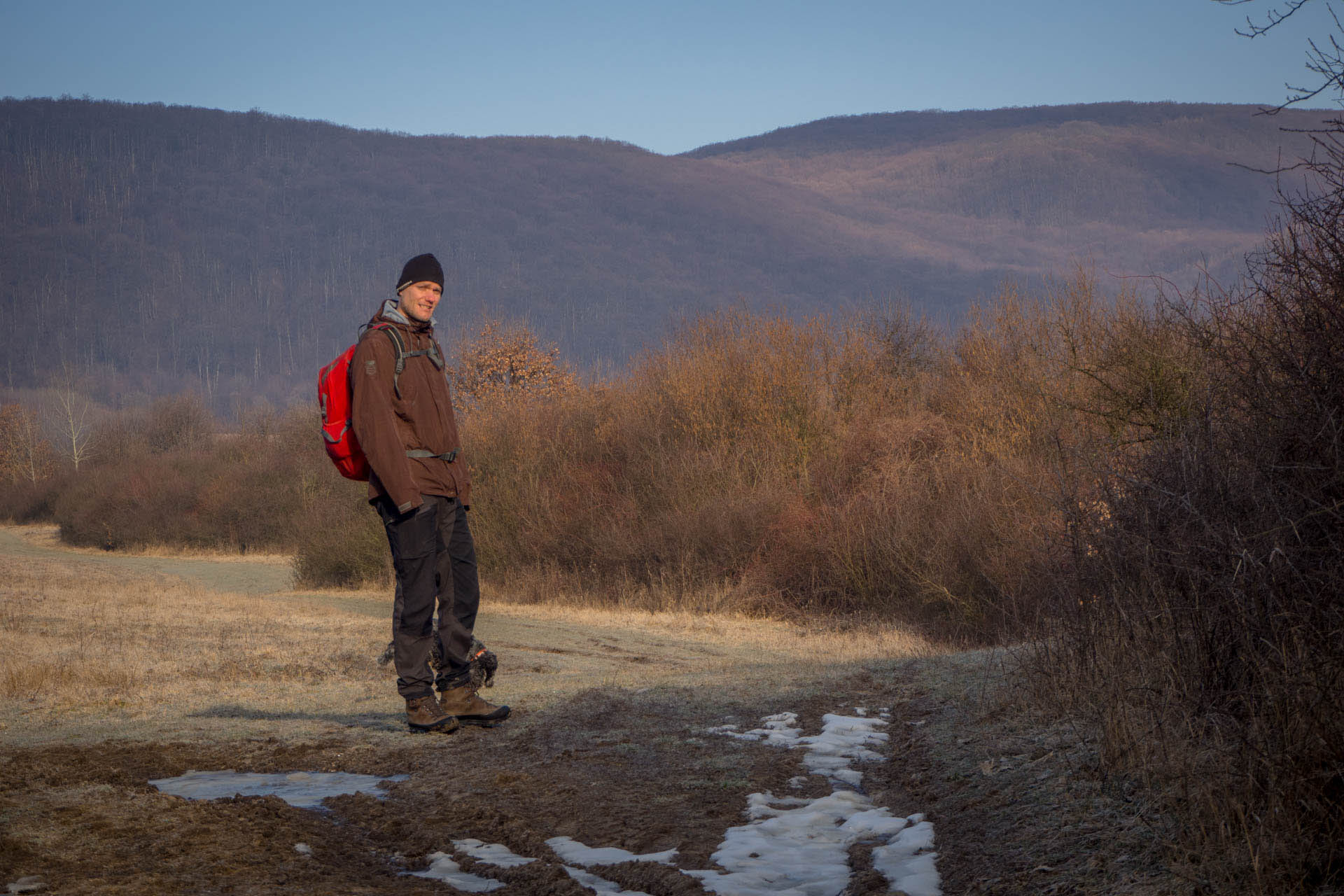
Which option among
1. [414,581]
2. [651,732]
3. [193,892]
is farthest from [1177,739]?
[414,581]

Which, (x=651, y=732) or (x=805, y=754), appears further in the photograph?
(x=651, y=732)

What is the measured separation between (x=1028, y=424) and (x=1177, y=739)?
17.4m

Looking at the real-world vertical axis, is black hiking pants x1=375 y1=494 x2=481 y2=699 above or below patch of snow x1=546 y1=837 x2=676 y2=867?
above

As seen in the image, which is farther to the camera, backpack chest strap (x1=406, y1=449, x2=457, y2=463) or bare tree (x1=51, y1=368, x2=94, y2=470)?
bare tree (x1=51, y1=368, x2=94, y2=470)

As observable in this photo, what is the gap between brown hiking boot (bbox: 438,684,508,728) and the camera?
248 inches

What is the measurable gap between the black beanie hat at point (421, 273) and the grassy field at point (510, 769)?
2.52 meters

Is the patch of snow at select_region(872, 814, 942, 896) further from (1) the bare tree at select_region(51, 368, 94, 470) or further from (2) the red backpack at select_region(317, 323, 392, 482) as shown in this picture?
(1) the bare tree at select_region(51, 368, 94, 470)

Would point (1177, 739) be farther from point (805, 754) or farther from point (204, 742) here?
point (204, 742)

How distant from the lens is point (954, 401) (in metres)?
23.7

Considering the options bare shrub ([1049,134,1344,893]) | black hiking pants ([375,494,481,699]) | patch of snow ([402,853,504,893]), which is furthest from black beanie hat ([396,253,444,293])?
bare shrub ([1049,134,1344,893])

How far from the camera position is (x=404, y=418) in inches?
236

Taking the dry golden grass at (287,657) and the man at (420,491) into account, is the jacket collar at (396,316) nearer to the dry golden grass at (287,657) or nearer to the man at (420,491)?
the man at (420,491)

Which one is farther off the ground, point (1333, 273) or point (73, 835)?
point (1333, 273)

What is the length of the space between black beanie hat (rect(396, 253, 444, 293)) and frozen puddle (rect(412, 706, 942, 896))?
10.6 ft
